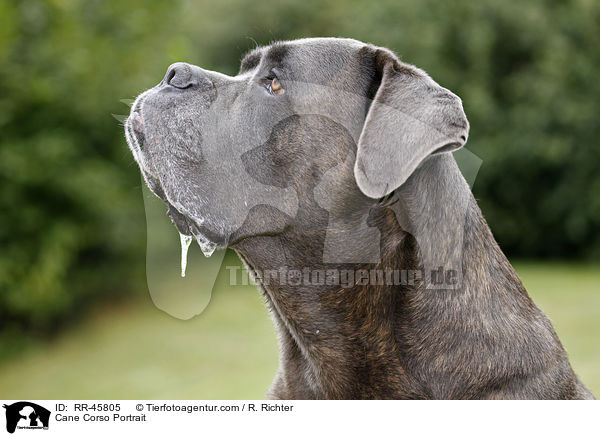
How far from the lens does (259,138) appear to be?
2.89 meters

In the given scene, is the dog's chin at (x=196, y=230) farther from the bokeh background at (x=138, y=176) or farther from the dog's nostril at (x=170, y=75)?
the bokeh background at (x=138, y=176)

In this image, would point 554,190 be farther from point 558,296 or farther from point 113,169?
point 113,169

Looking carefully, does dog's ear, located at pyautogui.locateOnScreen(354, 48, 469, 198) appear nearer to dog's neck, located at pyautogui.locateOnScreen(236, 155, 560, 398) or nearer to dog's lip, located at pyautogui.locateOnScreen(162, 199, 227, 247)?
dog's neck, located at pyautogui.locateOnScreen(236, 155, 560, 398)

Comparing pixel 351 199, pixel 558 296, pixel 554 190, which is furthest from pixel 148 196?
pixel 554 190

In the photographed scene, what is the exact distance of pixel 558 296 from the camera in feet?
38.2

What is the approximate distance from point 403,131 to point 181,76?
988 mm

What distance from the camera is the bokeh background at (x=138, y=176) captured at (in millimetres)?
7324

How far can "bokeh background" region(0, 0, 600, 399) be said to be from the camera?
7324 millimetres

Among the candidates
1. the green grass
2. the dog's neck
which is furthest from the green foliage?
the dog's neck

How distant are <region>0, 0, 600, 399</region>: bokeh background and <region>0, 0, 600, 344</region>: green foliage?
23mm

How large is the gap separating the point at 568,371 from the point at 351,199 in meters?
1.15

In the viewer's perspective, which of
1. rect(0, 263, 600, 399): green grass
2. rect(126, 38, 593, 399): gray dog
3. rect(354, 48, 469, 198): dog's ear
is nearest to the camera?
rect(354, 48, 469, 198): dog's ear

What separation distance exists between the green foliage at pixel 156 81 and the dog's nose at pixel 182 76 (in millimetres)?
626
